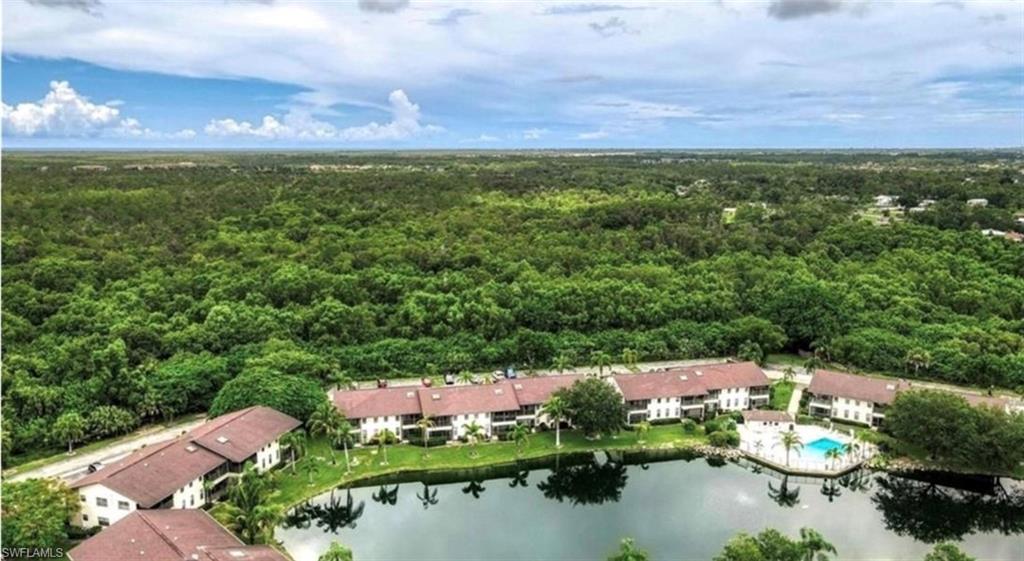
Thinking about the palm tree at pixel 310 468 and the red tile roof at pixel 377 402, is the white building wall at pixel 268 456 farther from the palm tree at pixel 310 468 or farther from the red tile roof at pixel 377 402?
the red tile roof at pixel 377 402

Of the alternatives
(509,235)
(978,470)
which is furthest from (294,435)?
(509,235)

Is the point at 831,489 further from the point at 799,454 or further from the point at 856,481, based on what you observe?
the point at 799,454

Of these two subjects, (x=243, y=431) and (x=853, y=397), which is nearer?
(x=243, y=431)

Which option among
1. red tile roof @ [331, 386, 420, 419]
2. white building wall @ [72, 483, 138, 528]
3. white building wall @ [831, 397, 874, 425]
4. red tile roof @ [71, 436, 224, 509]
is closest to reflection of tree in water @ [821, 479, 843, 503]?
white building wall @ [831, 397, 874, 425]

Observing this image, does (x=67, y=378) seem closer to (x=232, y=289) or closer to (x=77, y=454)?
(x=77, y=454)

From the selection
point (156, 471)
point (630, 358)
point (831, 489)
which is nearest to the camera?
point (156, 471)

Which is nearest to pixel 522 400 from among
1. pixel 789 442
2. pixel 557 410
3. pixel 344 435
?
pixel 557 410
